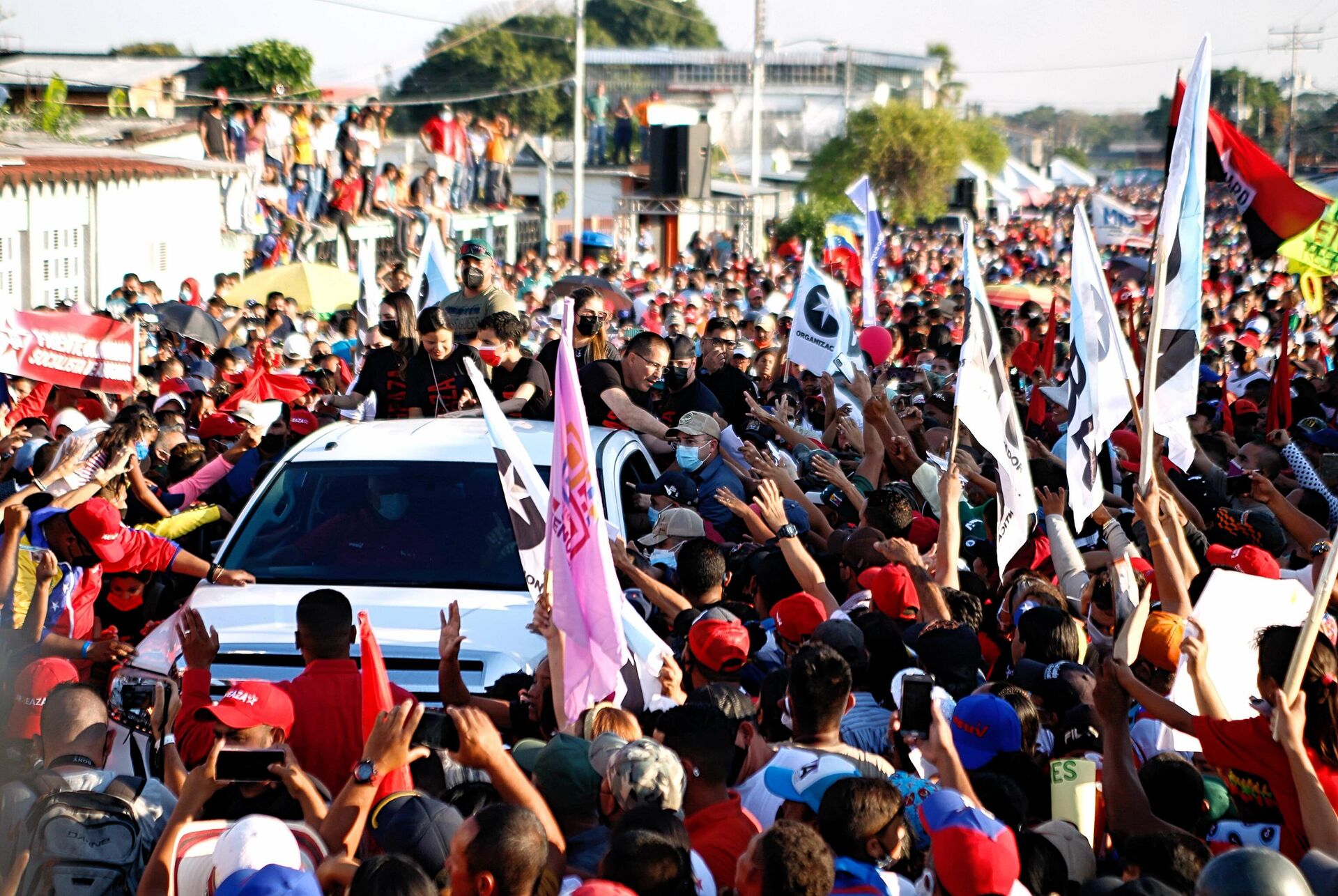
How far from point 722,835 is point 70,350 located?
6.06 metres

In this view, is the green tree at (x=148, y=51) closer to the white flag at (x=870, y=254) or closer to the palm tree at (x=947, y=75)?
the white flag at (x=870, y=254)

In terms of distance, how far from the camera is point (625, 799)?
12.4 ft

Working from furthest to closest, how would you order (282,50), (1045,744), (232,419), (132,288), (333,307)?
(282,50)
(333,307)
(132,288)
(232,419)
(1045,744)

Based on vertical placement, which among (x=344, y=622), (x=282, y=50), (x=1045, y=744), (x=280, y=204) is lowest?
(x=1045, y=744)

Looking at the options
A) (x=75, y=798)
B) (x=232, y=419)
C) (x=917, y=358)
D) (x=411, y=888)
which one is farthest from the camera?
(x=917, y=358)

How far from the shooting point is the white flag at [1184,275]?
655 cm

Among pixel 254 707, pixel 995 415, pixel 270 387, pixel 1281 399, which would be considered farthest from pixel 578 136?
pixel 254 707

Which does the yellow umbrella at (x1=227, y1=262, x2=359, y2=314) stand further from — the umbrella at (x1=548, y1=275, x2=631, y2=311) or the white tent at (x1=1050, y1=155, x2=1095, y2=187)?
the white tent at (x1=1050, y1=155, x2=1095, y2=187)

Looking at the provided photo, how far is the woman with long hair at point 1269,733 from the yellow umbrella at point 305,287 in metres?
15.3

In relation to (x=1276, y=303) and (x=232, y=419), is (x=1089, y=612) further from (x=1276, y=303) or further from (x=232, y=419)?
(x=1276, y=303)

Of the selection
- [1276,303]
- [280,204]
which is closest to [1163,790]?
[1276,303]

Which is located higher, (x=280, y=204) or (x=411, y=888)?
(x=280, y=204)

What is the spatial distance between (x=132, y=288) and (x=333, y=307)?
7.93ft

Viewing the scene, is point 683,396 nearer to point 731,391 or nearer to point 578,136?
point 731,391
